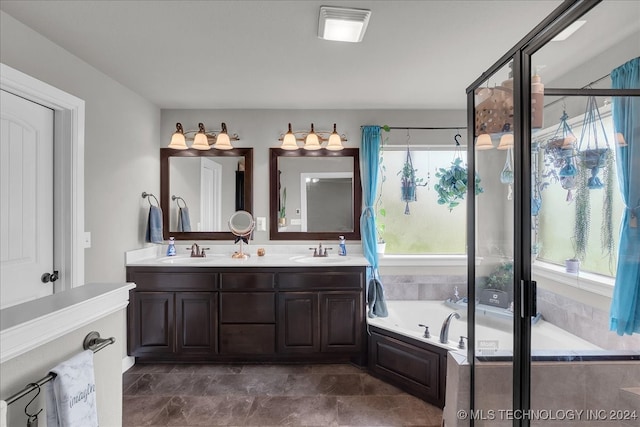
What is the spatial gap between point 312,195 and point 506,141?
2152 mm

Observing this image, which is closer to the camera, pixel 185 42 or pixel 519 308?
pixel 519 308

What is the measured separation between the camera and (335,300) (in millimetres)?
2760

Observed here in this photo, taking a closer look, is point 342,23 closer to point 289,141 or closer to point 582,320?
point 289,141

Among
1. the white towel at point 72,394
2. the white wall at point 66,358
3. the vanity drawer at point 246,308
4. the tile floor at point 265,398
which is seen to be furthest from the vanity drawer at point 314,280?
the white towel at point 72,394

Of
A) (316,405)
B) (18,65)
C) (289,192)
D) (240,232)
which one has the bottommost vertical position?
(316,405)

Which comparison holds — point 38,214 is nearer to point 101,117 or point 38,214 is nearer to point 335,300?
point 101,117

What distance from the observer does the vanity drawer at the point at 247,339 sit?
108 inches

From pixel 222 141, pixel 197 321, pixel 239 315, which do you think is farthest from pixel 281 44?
pixel 197 321

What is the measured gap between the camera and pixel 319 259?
118 inches

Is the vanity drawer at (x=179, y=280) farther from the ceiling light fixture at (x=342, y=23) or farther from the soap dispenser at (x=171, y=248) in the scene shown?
the ceiling light fixture at (x=342, y=23)

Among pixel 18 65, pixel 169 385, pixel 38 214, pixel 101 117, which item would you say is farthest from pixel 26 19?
pixel 169 385

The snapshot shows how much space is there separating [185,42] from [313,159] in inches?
63.9

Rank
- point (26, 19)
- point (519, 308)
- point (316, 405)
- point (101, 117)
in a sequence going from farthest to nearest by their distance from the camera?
point (101, 117) → point (316, 405) → point (26, 19) → point (519, 308)

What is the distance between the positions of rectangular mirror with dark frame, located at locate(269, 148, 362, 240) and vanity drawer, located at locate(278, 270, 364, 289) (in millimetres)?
610
